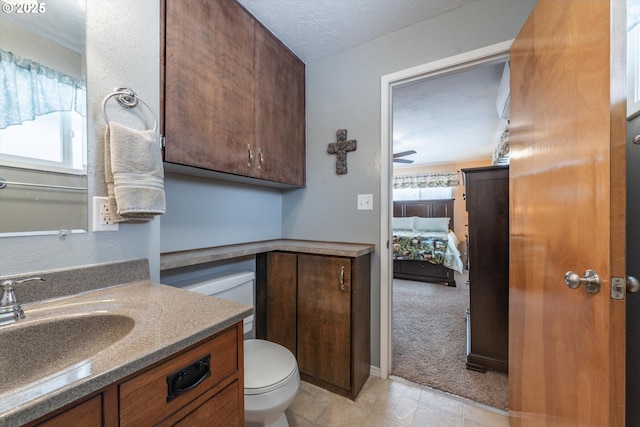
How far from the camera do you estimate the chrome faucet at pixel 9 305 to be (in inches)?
25.2

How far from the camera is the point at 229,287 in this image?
59.3 inches

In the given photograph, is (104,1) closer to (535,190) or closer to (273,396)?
(273,396)

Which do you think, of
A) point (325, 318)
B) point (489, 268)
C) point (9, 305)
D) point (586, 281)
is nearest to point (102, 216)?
point (9, 305)

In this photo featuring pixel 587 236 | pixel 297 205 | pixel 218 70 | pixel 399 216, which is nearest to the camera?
pixel 587 236

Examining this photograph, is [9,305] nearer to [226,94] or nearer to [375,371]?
[226,94]

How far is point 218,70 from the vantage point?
4.34ft

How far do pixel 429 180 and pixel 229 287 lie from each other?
18.1 feet

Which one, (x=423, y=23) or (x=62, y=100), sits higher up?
(x=423, y=23)

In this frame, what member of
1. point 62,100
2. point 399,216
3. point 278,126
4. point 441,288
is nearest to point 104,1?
point 62,100

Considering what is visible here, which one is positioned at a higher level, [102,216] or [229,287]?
[102,216]

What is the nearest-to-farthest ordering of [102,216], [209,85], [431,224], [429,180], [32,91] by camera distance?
[32,91] → [102,216] → [209,85] → [431,224] → [429,180]

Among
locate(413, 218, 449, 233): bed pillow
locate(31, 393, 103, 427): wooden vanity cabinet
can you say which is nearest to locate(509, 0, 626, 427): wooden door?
locate(31, 393, 103, 427): wooden vanity cabinet

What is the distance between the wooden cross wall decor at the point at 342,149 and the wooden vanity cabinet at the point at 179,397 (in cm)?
140

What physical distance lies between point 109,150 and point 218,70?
712 millimetres
